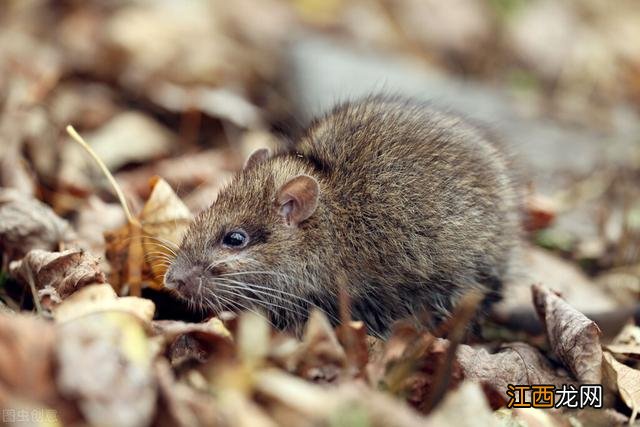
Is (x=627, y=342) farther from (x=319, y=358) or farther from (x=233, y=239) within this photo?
(x=233, y=239)

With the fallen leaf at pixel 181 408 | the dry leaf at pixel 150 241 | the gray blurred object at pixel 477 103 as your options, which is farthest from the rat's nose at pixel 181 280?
the gray blurred object at pixel 477 103

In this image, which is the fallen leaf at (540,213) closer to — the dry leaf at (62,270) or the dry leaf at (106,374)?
the dry leaf at (62,270)

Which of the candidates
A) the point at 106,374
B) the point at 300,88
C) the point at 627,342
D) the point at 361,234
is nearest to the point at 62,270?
the point at 106,374

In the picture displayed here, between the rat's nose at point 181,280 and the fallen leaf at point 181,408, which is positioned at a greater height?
the fallen leaf at point 181,408

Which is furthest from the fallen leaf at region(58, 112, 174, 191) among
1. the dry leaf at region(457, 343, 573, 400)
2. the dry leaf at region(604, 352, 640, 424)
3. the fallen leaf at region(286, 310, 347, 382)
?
the dry leaf at region(604, 352, 640, 424)

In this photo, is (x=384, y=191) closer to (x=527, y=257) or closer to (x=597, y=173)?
(x=527, y=257)
